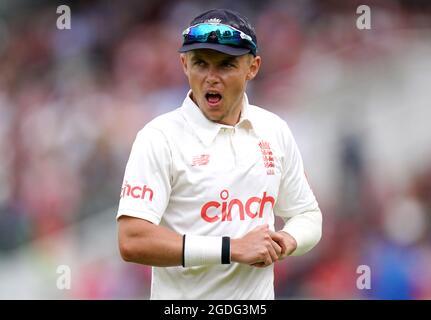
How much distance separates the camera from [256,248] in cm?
245

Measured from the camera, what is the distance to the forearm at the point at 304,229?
276 centimetres

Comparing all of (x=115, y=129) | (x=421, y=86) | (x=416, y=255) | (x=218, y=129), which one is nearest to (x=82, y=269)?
(x=115, y=129)

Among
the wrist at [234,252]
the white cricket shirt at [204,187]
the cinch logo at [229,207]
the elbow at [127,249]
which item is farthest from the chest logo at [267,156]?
the elbow at [127,249]

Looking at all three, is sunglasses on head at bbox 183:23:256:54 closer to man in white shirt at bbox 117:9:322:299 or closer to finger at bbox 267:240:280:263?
man in white shirt at bbox 117:9:322:299

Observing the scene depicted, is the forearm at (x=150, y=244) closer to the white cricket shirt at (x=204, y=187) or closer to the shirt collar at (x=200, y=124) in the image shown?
the white cricket shirt at (x=204, y=187)

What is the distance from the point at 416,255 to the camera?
582cm

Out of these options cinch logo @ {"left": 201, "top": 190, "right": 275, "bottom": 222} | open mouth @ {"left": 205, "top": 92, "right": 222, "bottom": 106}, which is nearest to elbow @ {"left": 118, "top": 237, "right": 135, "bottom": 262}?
cinch logo @ {"left": 201, "top": 190, "right": 275, "bottom": 222}

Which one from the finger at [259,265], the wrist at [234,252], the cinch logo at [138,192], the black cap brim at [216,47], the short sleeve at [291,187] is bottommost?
the finger at [259,265]

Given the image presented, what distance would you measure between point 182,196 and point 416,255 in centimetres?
367

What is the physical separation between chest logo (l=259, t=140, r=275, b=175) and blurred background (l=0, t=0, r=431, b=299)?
122 inches

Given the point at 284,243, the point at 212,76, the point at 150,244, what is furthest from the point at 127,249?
the point at 212,76

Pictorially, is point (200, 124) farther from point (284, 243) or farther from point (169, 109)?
point (169, 109)

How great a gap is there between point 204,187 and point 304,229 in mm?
465
